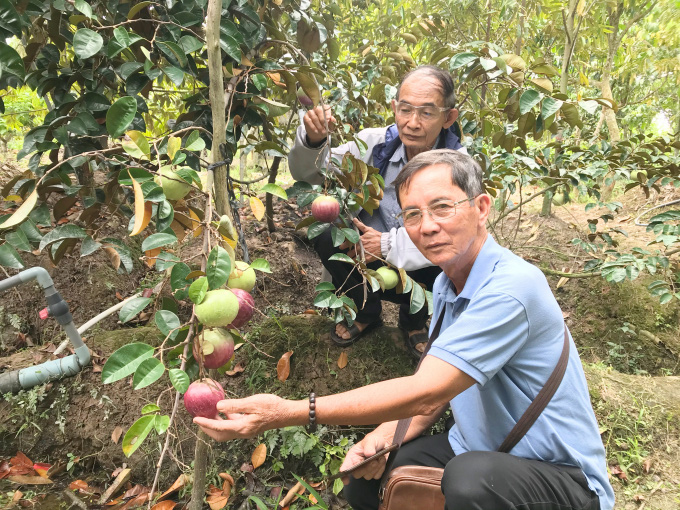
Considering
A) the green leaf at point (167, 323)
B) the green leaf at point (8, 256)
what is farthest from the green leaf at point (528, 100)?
the green leaf at point (8, 256)

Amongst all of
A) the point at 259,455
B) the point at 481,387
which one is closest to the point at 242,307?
the point at 481,387

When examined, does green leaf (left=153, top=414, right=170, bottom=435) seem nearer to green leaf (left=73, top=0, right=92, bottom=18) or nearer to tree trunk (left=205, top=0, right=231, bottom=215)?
tree trunk (left=205, top=0, right=231, bottom=215)

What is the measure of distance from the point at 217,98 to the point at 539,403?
3.83 feet

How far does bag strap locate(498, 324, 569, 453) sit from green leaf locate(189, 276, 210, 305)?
0.87 m

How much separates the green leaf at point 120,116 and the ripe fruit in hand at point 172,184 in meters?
0.12

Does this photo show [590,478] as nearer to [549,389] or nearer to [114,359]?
[549,389]

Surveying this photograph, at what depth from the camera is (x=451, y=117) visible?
2018 millimetres

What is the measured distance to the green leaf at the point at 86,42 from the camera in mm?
1106

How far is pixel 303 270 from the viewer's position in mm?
2855

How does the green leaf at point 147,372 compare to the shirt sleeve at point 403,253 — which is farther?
the shirt sleeve at point 403,253

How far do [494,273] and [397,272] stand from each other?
659 millimetres

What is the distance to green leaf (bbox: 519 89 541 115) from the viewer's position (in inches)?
65.1

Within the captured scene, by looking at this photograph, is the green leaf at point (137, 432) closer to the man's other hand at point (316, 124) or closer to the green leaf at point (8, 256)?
the green leaf at point (8, 256)

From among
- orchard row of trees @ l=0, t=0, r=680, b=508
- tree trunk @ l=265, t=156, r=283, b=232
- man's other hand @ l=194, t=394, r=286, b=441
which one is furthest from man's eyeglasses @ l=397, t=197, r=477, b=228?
tree trunk @ l=265, t=156, r=283, b=232
